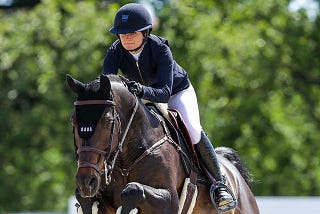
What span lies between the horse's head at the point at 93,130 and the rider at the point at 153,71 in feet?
1.58

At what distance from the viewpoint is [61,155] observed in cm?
2433

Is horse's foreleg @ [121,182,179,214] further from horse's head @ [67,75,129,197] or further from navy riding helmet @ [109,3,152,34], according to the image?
navy riding helmet @ [109,3,152,34]

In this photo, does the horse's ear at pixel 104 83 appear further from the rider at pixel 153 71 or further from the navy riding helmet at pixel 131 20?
the navy riding helmet at pixel 131 20

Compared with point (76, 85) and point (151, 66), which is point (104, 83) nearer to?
point (76, 85)

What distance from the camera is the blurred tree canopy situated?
22766 millimetres

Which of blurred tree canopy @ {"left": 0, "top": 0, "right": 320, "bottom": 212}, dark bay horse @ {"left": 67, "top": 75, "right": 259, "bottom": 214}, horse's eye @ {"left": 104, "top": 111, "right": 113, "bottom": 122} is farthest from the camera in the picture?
blurred tree canopy @ {"left": 0, "top": 0, "right": 320, "bottom": 212}

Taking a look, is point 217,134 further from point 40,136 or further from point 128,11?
point 128,11

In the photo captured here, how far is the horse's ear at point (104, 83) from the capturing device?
7047mm

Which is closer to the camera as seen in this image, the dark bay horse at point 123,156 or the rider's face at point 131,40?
the dark bay horse at point 123,156

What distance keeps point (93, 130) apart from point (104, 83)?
1.34 ft

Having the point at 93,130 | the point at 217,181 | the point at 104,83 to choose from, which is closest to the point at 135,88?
the point at 104,83

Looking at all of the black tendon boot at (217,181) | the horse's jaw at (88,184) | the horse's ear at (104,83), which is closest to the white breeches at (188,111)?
the black tendon boot at (217,181)

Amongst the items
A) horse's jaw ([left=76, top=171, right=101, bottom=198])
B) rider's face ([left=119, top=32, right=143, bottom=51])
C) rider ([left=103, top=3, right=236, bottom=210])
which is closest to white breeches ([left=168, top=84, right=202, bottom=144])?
rider ([left=103, top=3, right=236, bottom=210])

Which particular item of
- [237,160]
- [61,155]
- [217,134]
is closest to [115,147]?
[237,160]
